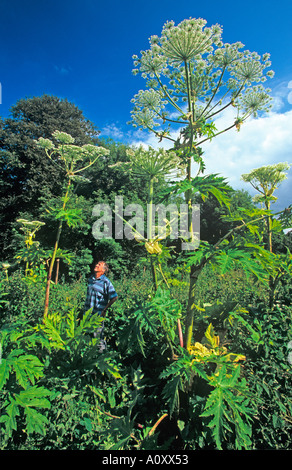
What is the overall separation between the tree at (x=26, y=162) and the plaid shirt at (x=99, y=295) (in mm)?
14766

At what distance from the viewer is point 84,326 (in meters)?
2.18

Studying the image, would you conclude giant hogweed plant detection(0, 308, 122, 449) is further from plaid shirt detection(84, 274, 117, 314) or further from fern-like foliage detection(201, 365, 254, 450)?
plaid shirt detection(84, 274, 117, 314)

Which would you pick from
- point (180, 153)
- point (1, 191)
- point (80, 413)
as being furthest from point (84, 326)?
point (1, 191)

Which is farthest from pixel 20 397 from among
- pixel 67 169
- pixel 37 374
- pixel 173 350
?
pixel 67 169

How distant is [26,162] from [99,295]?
60.4 feet

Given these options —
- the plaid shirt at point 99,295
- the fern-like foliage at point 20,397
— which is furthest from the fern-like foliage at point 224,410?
the plaid shirt at point 99,295

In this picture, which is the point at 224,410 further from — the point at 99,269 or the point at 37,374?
the point at 99,269

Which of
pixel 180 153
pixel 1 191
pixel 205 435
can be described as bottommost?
pixel 205 435

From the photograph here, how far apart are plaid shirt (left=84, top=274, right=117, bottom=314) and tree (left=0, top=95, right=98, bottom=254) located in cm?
1477

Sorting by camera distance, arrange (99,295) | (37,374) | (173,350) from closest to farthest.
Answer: (37,374), (173,350), (99,295)

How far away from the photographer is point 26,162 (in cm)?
1878

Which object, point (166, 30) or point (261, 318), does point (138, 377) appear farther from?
point (166, 30)

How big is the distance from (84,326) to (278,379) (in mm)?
2131

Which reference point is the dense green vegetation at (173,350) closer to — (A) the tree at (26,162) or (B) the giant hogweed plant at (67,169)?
(B) the giant hogweed plant at (67,169)
